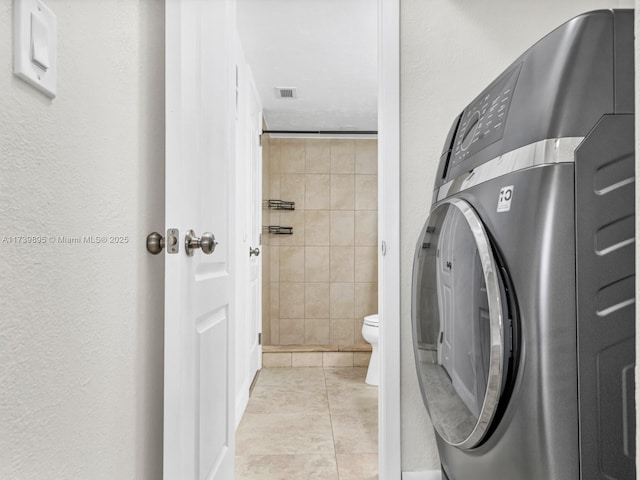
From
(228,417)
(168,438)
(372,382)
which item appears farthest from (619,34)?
(372,382)

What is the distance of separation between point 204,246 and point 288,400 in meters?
2.16

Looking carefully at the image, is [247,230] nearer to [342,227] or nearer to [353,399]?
[353,399]

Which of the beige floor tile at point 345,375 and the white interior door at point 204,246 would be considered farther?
the beige floor tile at point 345,375

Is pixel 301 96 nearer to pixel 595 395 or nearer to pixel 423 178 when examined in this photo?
pixel 423 178

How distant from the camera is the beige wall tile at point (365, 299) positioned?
5.08 metres

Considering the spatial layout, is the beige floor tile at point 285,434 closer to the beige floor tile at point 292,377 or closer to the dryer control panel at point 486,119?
the beige floor tile at point 292,377

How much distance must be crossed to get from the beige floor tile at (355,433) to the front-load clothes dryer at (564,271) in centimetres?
146

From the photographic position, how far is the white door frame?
1.71m

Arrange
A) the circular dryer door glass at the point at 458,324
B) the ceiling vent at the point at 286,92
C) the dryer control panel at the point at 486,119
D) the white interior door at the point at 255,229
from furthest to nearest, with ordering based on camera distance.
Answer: the ceiling vent at the point at 286,92, the white interior door at the point at 255,229, the dryer control panel at the point at 486,119, the circular dryer door glass at the point at 458,324

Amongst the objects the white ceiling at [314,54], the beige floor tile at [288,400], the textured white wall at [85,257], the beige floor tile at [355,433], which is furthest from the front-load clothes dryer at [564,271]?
the beige floor tile at [288,400]

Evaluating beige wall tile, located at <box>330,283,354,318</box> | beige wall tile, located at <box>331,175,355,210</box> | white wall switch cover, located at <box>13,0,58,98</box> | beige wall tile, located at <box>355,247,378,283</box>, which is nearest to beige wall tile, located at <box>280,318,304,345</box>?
beige wall tile, located at <box>330,283,354,318</box>

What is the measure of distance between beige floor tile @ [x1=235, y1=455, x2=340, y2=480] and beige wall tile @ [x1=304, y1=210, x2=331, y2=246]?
9.85ft

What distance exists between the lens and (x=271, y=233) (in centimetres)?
498

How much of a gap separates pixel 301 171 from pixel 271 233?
717 mm
